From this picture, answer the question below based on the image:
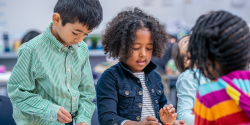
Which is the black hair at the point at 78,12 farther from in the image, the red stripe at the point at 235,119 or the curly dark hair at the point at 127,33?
the red stripe at the point at 235,119

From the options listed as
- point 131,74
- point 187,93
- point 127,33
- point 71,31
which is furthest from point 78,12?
point 187,93

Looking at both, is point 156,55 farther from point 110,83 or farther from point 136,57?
point 110,83

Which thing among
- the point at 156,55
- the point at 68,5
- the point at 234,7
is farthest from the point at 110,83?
the point at 234,7

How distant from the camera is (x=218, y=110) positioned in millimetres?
625

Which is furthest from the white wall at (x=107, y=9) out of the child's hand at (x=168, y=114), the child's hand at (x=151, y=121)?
the child's hand at (x=151, y=121)

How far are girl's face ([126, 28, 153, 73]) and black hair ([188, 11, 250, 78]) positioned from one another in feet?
1.09

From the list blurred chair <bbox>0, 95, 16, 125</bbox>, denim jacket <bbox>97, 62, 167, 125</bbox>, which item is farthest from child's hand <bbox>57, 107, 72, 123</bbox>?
blurred chair <bbox>0, 95, 16, 125</bbox>

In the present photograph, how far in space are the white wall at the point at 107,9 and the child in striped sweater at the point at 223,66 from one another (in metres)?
3.33

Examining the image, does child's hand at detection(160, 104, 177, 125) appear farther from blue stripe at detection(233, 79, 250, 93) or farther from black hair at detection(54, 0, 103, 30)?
black hair at detection(54, 0, 103, 30)

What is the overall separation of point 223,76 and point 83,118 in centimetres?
61

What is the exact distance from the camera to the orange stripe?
0.61 metres

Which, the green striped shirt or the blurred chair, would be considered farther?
the blurred chair

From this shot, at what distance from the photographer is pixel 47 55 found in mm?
941

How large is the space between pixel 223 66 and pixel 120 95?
469mm
